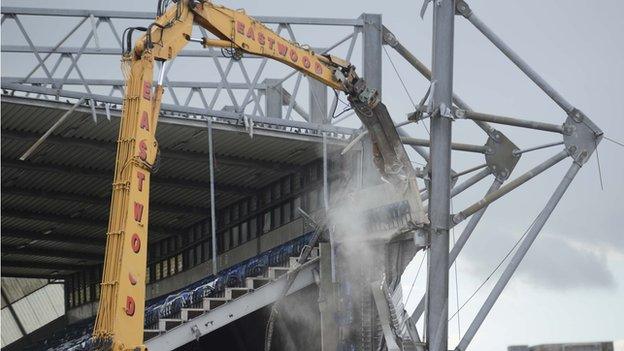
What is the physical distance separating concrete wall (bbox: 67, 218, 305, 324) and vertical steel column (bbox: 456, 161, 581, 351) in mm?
16678

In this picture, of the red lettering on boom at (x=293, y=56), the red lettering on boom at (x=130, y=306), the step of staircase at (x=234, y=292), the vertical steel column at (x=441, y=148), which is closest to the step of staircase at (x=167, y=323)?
the step of staircase at (x=234, y=292)

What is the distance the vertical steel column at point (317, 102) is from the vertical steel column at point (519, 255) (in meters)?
12.3

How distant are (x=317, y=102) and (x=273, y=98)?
5.69 metres

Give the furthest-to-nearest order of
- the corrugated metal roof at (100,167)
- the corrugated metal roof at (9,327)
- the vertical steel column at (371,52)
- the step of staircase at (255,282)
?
the corrugated metal roof at (9,327)
the vertical steel column at (371,52)
the step of staircase at (255,282)
the corrugated metal roof at (100,167)

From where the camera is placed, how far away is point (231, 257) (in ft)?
229

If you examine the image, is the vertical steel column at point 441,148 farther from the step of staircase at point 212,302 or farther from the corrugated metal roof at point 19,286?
the corrugated metal roof at point 19,286

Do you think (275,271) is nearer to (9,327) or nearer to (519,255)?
(519,255)

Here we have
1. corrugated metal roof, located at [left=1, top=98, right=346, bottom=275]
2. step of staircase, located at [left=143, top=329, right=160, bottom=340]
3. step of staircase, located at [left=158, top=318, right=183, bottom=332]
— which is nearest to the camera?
step of staircase, located at [left=158, top=318, right=183, bottom=332]

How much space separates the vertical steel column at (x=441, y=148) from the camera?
44969 mm

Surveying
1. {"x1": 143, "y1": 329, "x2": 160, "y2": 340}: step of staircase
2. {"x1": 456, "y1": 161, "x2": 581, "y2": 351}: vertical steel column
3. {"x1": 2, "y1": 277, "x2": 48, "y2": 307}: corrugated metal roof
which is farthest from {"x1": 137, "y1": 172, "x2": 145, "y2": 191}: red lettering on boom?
{"x1": 2, "y1": 277, "x2": 48, "y2": 307}: corrugated metal roof

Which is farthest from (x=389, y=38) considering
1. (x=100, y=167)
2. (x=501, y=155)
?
(x=100, y=167)

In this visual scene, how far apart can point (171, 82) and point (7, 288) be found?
162 ft

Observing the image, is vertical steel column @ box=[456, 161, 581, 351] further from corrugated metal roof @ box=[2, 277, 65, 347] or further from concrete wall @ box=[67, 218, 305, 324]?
corrugated metal roof @ box=[2, 277, 65, 347]

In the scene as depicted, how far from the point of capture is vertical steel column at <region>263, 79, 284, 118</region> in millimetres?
62062
